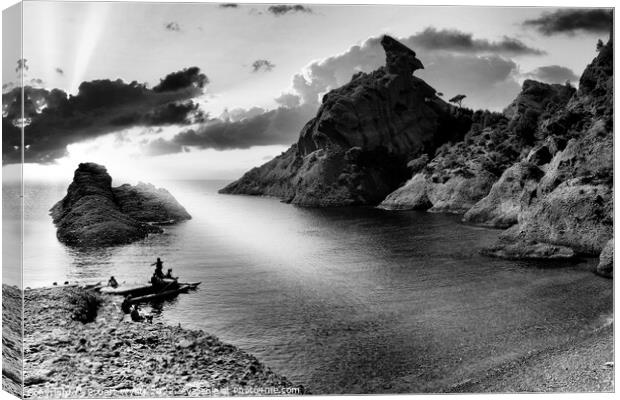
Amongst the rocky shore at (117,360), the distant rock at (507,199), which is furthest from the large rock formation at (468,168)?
the rocky shore at (117,360)

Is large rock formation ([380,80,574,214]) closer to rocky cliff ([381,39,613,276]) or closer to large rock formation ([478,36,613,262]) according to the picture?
rocky cliff ([381,39,613,276])

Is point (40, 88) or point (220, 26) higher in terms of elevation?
point (220, 26)

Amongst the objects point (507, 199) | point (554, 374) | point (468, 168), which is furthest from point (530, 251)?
point (468, 168)

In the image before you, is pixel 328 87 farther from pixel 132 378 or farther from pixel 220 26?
pixel 132 378

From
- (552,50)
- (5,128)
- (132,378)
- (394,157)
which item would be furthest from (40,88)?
(394,157)

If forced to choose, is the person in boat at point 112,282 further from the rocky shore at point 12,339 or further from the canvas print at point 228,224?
the rocky shore at point 12,339

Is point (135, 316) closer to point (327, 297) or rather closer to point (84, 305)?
point (84, 305)
